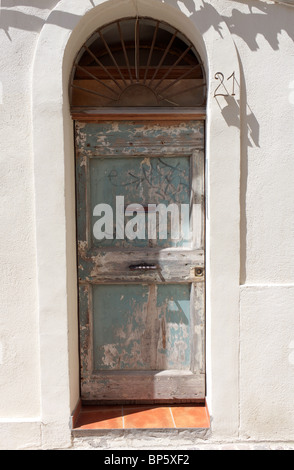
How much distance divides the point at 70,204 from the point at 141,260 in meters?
0.73

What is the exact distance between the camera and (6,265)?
305 centimetres

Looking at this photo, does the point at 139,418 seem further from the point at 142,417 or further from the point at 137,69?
the point at 137,69

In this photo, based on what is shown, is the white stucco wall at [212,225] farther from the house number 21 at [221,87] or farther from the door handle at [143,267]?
the door handle at [143,267]

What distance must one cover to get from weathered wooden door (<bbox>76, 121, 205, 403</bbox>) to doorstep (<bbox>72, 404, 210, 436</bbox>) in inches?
3.2

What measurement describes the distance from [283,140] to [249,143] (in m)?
0.26

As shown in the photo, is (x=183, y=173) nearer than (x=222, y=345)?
No

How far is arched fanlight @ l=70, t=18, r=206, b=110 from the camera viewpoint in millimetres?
3240

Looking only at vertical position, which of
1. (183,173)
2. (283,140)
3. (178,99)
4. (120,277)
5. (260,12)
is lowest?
(120,277)

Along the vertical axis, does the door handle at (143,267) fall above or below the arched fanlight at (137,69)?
below

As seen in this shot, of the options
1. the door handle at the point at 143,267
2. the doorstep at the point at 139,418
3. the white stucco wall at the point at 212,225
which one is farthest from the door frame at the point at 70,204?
the door handle at the point at 143,267

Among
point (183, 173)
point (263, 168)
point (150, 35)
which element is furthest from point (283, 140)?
point (150, 35)

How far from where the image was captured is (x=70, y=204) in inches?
123

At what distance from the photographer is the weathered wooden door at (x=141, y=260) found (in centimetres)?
327

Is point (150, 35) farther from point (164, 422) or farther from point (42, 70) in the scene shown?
point (164, 422)
